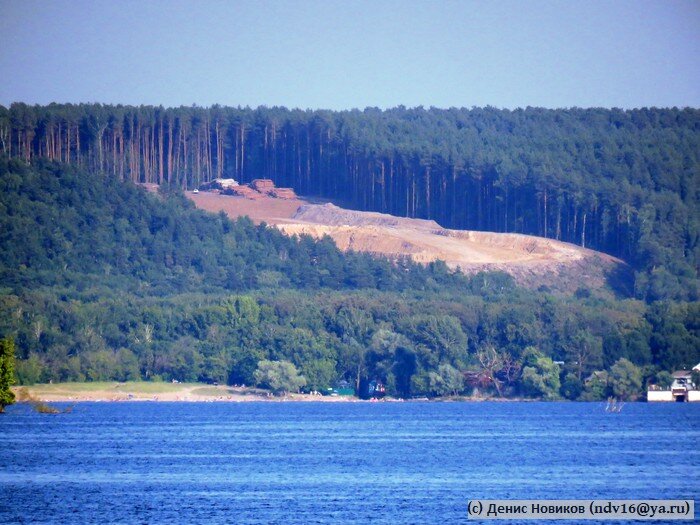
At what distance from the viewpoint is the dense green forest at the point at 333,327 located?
13025 centimetres

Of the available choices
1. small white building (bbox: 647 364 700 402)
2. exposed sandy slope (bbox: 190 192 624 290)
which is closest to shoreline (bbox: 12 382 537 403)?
small white building (bbox: 647 364 700 402)

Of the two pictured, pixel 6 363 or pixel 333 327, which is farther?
pixel 333 327

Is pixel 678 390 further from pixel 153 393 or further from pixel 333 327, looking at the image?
pixel 153 393

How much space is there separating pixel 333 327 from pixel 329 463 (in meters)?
67.9

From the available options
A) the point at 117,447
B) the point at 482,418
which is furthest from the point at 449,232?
the point at 117,447

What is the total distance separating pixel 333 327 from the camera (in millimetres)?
141500

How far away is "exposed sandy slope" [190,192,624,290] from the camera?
176 meters

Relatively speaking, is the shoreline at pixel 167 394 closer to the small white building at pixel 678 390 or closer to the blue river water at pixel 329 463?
the small white building at pixel 678 390

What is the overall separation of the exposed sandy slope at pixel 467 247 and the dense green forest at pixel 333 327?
5.83 metres

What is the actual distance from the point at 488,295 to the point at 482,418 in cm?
5048

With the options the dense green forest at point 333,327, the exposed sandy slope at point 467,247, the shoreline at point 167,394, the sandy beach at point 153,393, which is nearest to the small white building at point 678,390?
the dense green forest at point 333,327

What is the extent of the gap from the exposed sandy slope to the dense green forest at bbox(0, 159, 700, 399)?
5834 mm

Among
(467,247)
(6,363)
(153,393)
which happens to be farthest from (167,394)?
(467,247)

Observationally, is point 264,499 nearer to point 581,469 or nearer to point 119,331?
point 581,469
